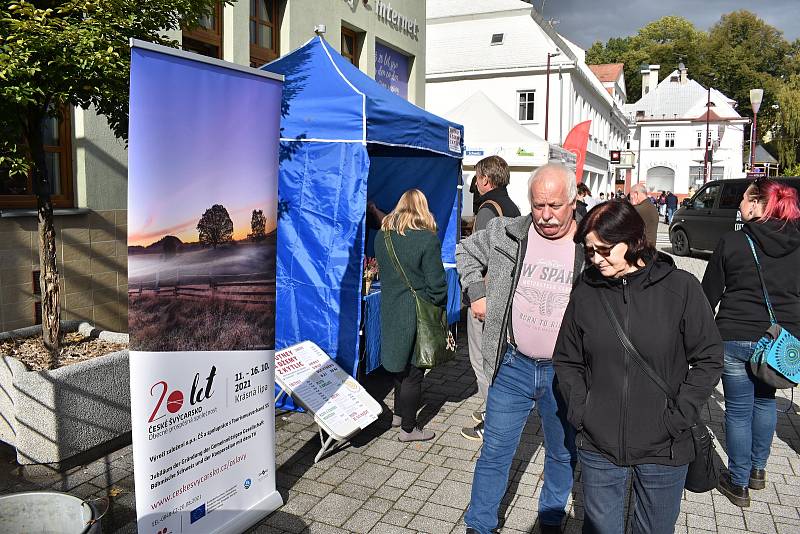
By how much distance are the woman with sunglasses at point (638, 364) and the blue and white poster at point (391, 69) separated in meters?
10.6

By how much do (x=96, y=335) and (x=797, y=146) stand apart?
212ft

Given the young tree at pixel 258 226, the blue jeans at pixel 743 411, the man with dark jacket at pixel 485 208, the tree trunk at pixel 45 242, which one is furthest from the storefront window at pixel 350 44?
the blue jeans at pixel 743 411

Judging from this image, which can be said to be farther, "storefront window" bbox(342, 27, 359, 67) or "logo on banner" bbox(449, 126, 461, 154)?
"storefront window" bbox(342, 27, 359, 67)

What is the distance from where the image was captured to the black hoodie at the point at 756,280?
3.80 m

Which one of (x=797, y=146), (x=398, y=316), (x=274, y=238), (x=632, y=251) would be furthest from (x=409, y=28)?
(x=797, y=146)

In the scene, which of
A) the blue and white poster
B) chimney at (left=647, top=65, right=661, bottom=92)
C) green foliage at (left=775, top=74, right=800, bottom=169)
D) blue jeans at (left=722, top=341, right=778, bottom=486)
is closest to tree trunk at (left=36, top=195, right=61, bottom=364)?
blue jeans at (left=722, top=341, right=778, bottom=486)

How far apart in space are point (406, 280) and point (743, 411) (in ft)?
7.47

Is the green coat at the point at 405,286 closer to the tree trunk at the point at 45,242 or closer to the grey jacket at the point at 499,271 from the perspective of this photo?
the grey jacket at the point at 499,271

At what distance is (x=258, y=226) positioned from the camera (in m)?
3.42

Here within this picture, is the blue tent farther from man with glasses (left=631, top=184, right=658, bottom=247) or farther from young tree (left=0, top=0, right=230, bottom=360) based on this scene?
man with glasses (left=631, top=184, right=658, bottom=247)

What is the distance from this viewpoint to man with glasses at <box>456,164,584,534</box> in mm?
3139

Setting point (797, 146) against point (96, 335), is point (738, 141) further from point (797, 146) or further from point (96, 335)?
point (96, 335)

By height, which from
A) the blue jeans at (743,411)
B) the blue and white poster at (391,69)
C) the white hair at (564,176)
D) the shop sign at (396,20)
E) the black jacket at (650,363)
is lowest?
the blue jeans at (743,411)

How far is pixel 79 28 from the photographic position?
3.89 metres
